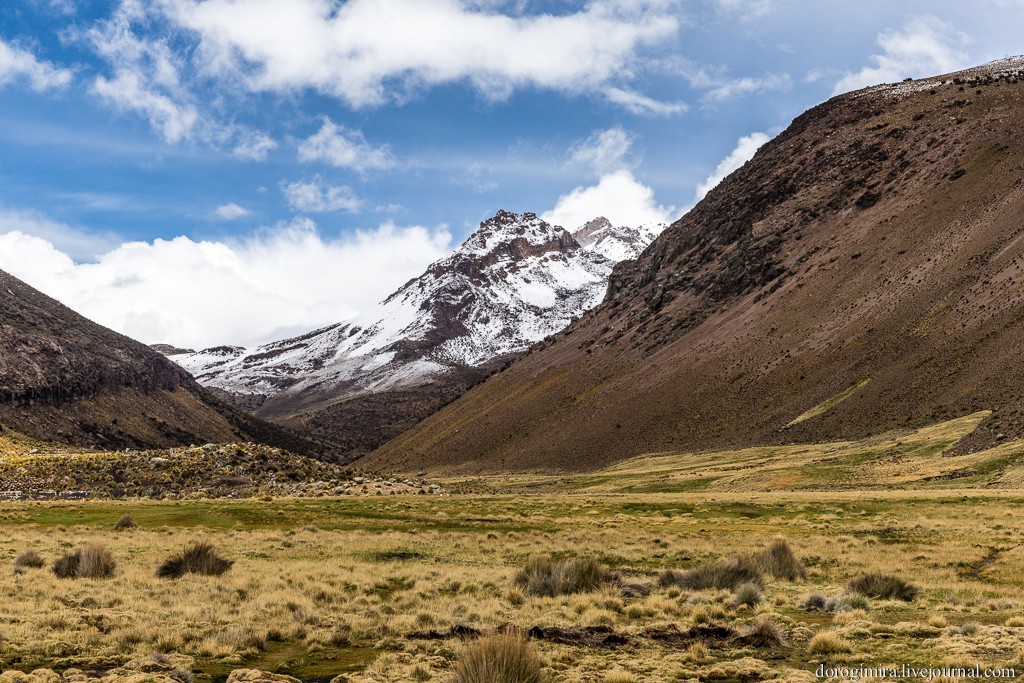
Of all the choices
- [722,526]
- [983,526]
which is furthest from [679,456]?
[983,526]

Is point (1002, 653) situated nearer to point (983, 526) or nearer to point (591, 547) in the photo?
point (591, 547)

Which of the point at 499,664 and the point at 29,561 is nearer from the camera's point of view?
the point at 499,664

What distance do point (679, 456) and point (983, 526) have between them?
67131 mm

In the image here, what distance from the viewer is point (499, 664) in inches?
417

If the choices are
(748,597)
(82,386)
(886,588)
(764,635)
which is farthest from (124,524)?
(82,386)

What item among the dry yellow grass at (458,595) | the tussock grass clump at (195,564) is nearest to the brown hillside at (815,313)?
the dry yellow grass at (458,595)

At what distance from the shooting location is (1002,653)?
490 inches

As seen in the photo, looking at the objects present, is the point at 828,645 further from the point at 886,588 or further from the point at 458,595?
the point at 458,595

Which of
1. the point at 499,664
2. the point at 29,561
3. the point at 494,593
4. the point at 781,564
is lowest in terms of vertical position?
the point at 494,593

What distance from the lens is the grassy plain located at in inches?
525

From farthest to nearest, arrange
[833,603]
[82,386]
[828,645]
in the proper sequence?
[82,386] → [833,603] → [828,645]

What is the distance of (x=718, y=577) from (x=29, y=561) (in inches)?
819

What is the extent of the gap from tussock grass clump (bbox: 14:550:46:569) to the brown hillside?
215 feet

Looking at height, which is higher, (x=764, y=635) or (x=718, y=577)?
(x=764, y=635)
